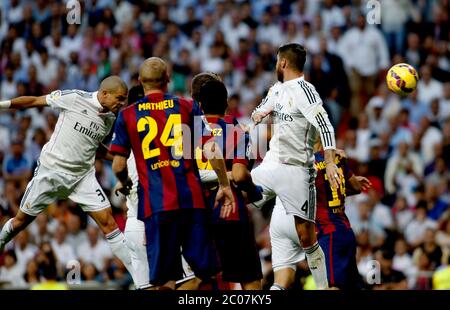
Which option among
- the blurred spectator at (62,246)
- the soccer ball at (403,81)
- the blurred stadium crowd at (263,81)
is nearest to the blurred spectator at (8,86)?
the blurred stadium crowd at (263,81)

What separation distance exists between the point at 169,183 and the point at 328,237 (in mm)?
2641

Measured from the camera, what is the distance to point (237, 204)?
11180 millimetres

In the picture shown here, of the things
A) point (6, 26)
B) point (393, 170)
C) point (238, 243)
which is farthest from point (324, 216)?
point (6, 26)

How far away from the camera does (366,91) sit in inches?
861

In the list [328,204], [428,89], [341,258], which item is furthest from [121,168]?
[428,89]

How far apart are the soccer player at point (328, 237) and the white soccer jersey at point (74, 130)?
2211mm

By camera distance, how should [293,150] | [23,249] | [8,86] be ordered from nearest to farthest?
[293,150] → [23,249] → [8,86]

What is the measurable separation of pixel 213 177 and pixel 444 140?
9651 millimetres

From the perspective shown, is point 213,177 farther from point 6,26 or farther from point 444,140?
point 6,26

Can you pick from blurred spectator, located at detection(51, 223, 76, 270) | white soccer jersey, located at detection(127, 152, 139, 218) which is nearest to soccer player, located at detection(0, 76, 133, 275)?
white soccer jersey, located at detection(127, 152, 139, 218)

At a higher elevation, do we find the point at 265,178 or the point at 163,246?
the point at 265,178

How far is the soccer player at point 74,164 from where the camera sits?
12.7 metres

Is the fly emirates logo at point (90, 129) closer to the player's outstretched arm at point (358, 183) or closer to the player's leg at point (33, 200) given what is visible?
the player's leg at point (33, 200)

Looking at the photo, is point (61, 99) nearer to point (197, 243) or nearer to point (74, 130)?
point (74, 130)
